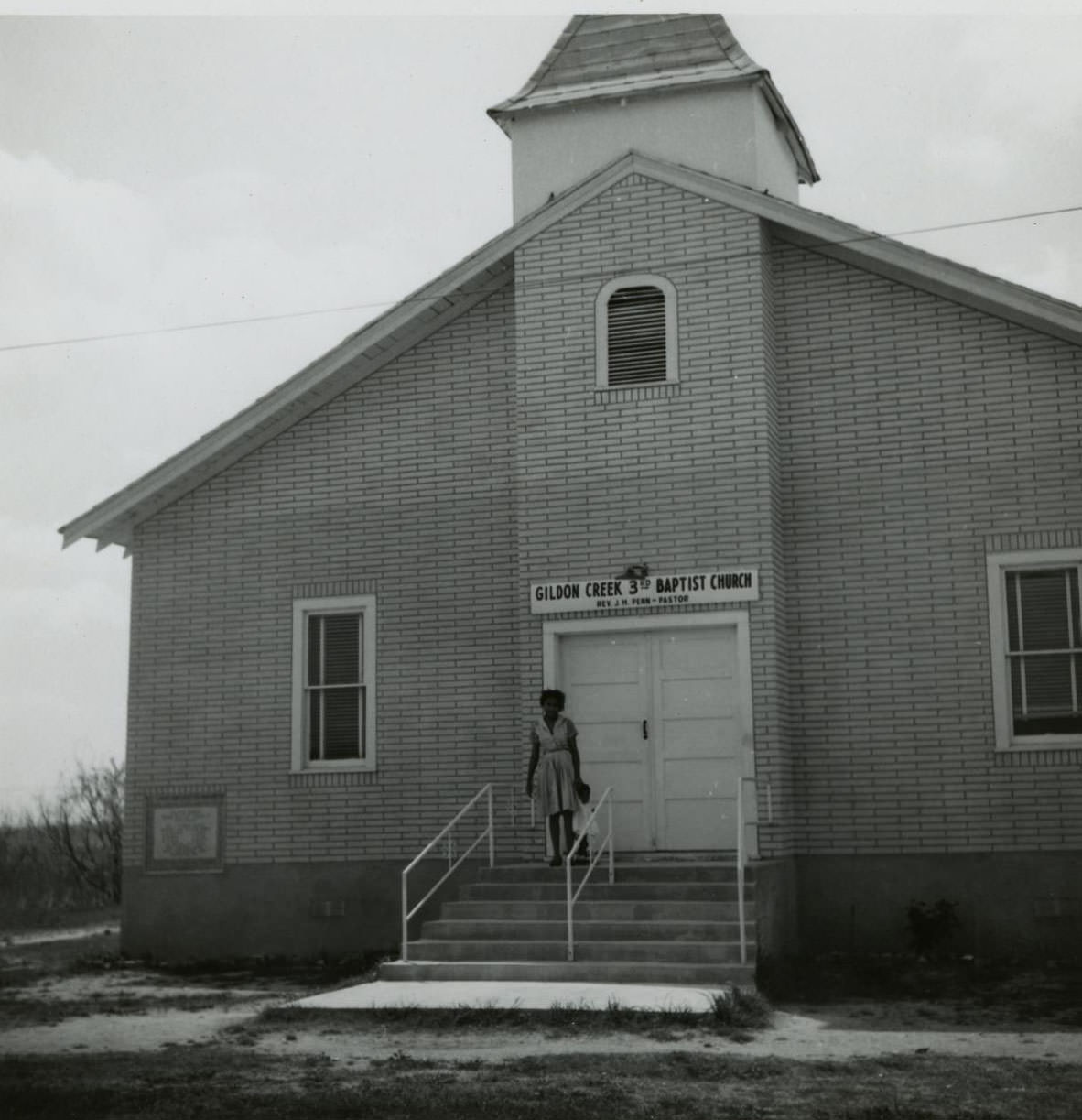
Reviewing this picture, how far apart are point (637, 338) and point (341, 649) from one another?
4509mm

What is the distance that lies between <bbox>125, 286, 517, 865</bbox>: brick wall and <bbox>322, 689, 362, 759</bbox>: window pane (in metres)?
0.30

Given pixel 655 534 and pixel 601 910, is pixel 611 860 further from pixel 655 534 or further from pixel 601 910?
pixel 655 534

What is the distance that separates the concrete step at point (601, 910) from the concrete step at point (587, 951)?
41 cm

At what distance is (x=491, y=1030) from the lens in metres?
11.6

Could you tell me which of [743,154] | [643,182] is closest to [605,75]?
[743,154]

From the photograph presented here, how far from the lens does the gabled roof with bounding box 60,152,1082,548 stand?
1580cm

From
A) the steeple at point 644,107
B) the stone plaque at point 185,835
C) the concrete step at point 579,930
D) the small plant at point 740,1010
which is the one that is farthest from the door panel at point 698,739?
the steeple at point 644,107

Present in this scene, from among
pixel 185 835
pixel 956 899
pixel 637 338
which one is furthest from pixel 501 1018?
pixel 637 338

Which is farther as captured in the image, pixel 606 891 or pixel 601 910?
pixel 606 891

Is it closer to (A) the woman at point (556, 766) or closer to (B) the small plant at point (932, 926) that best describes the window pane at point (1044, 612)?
(B) the small plant at point (932, 926)

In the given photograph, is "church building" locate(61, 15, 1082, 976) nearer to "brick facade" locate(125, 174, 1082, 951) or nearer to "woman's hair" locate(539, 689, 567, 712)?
"brick facade" locate(125, 174, 1082, 951)

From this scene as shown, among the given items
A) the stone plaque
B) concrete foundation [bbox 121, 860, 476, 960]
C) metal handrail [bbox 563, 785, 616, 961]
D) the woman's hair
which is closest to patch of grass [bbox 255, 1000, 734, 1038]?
metal handrail [bbox 563, 785, 616, 961]

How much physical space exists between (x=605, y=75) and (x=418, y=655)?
25.1 ft

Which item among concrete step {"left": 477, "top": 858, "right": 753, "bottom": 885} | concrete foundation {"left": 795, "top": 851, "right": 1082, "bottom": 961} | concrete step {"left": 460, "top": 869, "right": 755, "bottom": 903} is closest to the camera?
concrete step {"left": 460, "top": 869, "right": 755, "bottom": 903}
